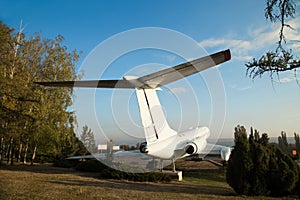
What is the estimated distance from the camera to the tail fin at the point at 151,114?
431 inches

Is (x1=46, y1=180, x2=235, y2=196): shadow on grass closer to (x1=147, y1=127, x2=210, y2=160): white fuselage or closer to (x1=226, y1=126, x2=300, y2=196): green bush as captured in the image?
(x1=226, y1=126, x2=300, y2=196): green bush

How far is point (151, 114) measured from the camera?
11242 millimetres

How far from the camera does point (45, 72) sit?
19.1 meters

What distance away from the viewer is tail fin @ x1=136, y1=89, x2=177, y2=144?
10938 millimetres

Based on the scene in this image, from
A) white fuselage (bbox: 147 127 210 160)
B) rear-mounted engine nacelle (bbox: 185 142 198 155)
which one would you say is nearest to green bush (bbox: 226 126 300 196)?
white fuselage (bbox: 147 127 210 160)

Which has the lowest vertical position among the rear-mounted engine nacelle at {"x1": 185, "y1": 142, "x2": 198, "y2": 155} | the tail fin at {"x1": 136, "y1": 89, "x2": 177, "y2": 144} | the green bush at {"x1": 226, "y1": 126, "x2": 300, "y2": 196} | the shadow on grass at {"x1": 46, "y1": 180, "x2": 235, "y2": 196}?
the shadow on grass at {"x1": 46, "y1": 180, "x2": 235, "y2": 196}

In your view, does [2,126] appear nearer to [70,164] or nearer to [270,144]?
[70,164]

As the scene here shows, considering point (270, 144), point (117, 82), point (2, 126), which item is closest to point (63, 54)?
point (2, 126)

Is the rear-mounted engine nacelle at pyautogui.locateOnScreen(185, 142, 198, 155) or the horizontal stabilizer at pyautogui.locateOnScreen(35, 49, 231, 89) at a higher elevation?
the horizontal stabilizer at pyautogui.locateOnScreen(35, 49, 231, 89)

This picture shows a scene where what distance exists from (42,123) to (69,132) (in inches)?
130

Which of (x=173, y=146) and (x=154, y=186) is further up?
(x=173, y=146)

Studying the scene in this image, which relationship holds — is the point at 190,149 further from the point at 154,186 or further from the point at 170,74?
the point at 170,74

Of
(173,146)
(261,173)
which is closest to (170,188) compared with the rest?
(261,173)

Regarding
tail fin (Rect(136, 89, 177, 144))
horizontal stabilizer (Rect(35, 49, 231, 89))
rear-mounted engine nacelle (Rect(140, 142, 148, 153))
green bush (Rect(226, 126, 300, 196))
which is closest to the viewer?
horizontal stabilizer (Rect(35, 49, 231, 89))
